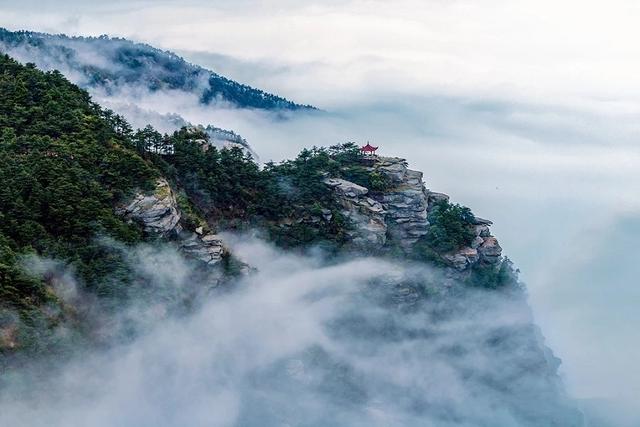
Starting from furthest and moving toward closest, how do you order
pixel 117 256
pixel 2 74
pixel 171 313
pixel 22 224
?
pixel 2 74 → pixel 171 313 → pixel 117 256 → pixel 22 224

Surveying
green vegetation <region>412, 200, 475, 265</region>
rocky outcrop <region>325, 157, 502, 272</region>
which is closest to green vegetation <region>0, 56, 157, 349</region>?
rocky outcrop <region>325, 157, 502, 272</region>

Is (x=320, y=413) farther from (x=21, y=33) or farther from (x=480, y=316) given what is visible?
(x=21, y=33)

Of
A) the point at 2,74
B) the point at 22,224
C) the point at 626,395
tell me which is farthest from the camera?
the point at 626,395

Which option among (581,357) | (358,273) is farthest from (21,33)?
(581,357)

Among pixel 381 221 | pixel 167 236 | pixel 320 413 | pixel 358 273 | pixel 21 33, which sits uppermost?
pixel 21 33

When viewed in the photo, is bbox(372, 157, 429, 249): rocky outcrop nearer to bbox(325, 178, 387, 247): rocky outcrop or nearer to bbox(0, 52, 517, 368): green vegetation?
bbox(0, 52, 517, 368): green vegetation

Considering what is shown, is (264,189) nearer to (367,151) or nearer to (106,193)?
(367,151)
